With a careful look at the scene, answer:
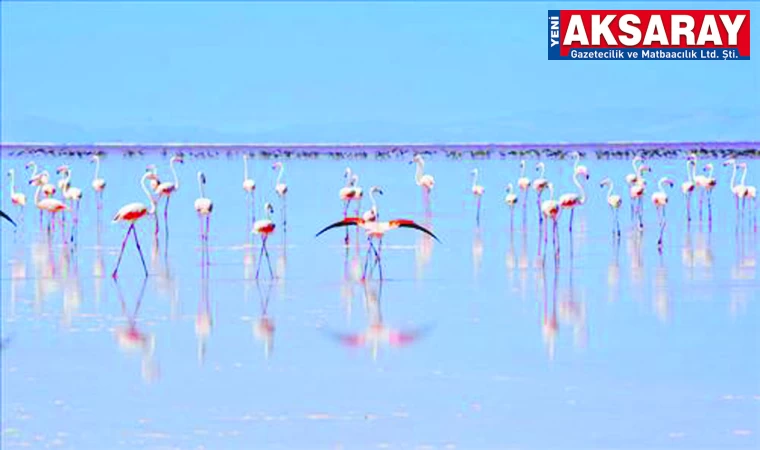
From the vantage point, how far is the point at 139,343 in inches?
391

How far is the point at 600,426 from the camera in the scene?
7.52 meters

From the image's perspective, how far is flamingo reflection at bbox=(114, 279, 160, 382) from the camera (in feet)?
29.4

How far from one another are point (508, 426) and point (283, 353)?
92.3 inches

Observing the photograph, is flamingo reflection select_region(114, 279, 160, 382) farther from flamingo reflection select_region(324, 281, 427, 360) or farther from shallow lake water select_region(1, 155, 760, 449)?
flamingo reflection select_region(324, 281, 427, 360)

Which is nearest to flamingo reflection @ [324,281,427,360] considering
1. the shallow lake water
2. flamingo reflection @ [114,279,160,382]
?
the shallow lake water

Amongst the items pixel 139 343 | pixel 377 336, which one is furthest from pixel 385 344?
pixel 139 343

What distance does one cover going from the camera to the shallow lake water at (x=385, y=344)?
7531 mm

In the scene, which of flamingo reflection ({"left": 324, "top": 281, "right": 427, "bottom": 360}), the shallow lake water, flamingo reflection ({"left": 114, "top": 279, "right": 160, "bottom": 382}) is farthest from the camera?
flamingo reflection ({"left": 324, "top": 281, "right": 427, "bottom": 360})

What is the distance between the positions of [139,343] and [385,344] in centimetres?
149

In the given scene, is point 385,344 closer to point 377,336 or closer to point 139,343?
point 377,336

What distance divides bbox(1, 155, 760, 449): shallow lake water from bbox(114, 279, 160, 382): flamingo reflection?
0.04 meters

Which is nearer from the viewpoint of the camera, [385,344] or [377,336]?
[385,344]

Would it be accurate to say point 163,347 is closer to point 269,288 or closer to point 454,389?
point 454,389

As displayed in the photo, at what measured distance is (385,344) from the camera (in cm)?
999
